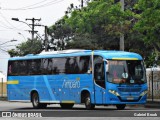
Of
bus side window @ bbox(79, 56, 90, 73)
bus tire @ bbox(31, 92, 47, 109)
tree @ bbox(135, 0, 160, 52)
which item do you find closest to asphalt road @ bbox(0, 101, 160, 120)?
bus side window @ bbox(79, 56, 90, 73)

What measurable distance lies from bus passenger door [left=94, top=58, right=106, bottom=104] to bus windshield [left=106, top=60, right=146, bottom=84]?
0.41m

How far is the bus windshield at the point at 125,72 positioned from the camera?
26312 millimetres

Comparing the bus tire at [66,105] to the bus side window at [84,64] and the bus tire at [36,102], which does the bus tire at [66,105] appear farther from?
the bus side window at [84,64]

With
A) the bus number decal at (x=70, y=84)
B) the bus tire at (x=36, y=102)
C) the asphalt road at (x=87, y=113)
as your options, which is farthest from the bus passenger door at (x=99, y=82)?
the bus tire at (x=36, y=102)

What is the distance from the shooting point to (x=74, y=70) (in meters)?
28.4

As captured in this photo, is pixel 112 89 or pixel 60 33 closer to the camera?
pixel 112 89

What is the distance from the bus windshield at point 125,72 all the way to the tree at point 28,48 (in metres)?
40.0

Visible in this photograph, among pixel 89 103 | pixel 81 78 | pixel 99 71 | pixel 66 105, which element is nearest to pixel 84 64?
pixel 81 78

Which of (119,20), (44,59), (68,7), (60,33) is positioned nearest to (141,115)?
(44,59)

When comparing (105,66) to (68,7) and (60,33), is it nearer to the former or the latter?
(68,7)

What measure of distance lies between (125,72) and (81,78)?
2640 millimetres

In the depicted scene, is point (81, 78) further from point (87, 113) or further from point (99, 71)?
point (87, 113)

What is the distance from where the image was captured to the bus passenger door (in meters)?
26.4

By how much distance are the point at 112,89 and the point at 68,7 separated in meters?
32.5
